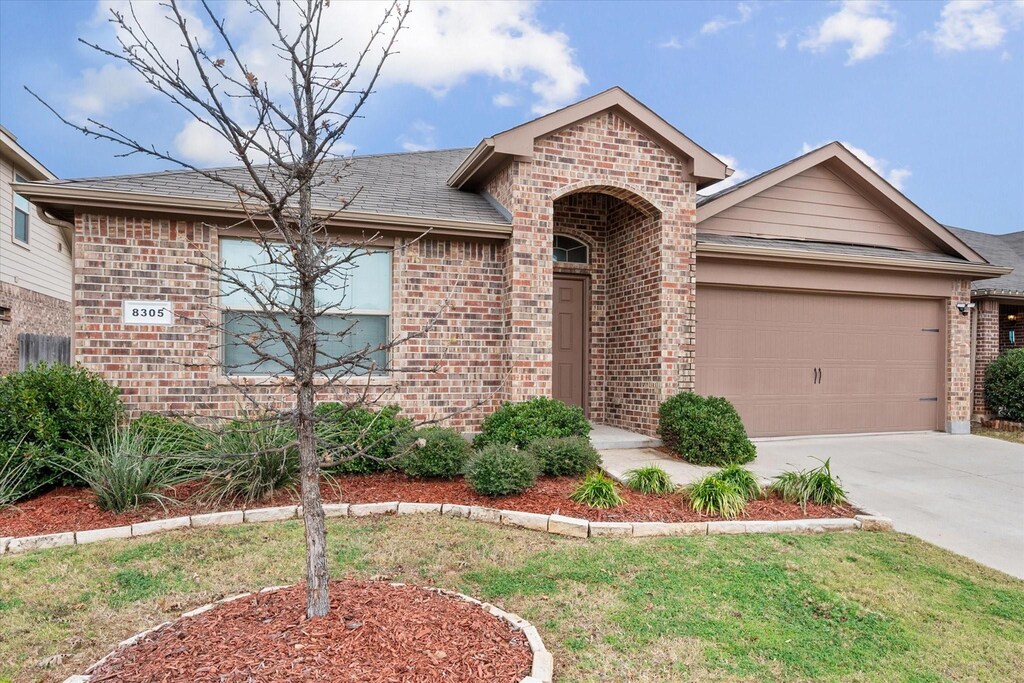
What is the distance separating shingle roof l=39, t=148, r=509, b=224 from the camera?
6969 mm

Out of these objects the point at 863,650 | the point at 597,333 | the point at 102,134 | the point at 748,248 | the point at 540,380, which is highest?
the point at 748,248

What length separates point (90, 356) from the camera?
21.7 feet

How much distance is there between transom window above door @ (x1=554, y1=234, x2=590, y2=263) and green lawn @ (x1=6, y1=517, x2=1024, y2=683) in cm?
550

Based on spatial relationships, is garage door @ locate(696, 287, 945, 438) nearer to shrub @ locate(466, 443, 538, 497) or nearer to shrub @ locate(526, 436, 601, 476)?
shrub @ locate(526, 436, 601, 476)

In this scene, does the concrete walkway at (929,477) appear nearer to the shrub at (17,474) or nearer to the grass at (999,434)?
the grass at (999,434)

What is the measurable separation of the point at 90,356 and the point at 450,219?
14.9 feet

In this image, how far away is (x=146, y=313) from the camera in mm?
A: 6836

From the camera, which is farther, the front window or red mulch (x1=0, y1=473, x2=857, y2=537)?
the front window

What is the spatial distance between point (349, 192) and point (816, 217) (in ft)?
25.8

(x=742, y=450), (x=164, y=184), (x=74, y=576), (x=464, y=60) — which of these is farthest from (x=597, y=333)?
(x=464, y=60)

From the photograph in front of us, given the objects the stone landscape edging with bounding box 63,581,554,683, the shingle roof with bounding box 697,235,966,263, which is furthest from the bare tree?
the shingle roof with bounding box 697,235,966,263

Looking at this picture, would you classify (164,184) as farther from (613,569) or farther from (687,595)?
(687,595)

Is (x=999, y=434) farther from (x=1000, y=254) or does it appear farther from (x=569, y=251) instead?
(x=569, y=251)

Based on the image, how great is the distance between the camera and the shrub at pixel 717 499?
5.18m
